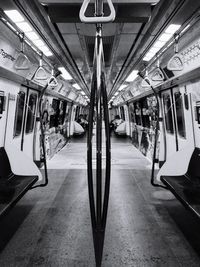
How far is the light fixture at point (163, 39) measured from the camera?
3295 mm

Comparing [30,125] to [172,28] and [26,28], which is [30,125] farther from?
[172,28]

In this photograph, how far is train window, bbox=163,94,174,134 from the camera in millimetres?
6046

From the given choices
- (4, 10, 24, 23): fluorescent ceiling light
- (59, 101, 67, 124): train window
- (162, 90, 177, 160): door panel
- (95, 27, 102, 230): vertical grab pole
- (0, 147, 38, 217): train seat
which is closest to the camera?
(95, 27, 102, 230): vertical grab pole

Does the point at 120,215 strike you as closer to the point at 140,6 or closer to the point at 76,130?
the point at 140,6

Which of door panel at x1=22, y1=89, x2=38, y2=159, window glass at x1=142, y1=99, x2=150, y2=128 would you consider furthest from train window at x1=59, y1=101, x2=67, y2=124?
door panel at x1=22, y1=89, x2=38, y2=159

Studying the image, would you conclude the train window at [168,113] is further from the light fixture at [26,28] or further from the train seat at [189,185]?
the light fixture at [26,28]

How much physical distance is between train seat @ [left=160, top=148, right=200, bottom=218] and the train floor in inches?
16.4

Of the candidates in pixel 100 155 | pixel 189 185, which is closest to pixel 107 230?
pixel 189 185

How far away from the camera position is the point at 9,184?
3789mm

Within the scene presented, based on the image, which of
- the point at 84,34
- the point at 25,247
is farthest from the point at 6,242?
the point at 84,34

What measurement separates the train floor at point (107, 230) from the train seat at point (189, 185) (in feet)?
1.36

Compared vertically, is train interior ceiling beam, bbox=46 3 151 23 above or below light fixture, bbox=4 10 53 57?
below

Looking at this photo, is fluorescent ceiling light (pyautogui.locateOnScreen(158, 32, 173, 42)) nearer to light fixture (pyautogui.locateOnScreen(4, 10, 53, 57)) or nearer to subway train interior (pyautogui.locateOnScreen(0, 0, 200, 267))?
subway train interior (pyautogui.locateOnScreen(0, 0, 200, 267))

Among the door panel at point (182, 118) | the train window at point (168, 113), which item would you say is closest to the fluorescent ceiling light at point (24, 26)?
the door panel at point (182, 118)
